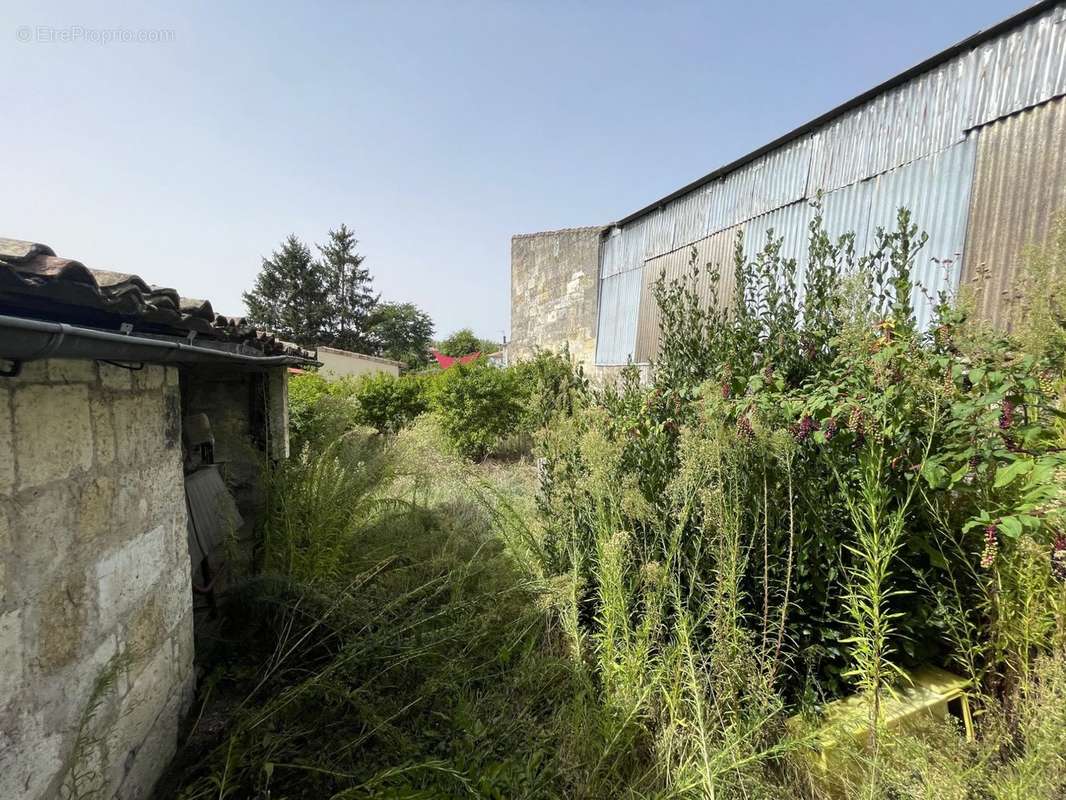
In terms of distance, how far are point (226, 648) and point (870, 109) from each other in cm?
658

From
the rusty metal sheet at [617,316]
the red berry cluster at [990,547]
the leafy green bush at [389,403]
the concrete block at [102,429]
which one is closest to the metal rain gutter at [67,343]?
the concrete block at [102,429]

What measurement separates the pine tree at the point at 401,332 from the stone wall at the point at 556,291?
23717 millimetres

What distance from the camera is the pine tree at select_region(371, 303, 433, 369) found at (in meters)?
36.8

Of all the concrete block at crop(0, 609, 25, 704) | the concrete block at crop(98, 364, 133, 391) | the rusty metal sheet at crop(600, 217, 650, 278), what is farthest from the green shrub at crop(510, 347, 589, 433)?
the rusty metal sheet at crop(600, 217, 650, 278)

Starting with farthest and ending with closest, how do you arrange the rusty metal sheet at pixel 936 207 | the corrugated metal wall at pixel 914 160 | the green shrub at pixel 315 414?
the green shrub at pixel 315 414
the rusty metal sheet at pixel 936 207
the corrugated metal wall at pixel 914 160

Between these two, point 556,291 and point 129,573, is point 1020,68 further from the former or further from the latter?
point 556,291

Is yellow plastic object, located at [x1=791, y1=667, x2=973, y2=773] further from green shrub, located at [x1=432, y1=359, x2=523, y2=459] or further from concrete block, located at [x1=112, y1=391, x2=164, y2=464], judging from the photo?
green shrub, located at [x1=432, y1=359, x2=523, y2=459]

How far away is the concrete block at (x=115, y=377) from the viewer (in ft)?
5.98

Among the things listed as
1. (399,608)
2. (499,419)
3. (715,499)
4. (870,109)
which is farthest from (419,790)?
(499,419)

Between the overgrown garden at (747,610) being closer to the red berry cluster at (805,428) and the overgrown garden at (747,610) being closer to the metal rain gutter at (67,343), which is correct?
the red berry cluster at (805,428)

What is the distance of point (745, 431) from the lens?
2.40m

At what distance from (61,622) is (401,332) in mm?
37853

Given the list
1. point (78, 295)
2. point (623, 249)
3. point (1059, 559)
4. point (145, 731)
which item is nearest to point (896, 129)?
point (1059, 559)

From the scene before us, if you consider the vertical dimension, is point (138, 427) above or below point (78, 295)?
below
